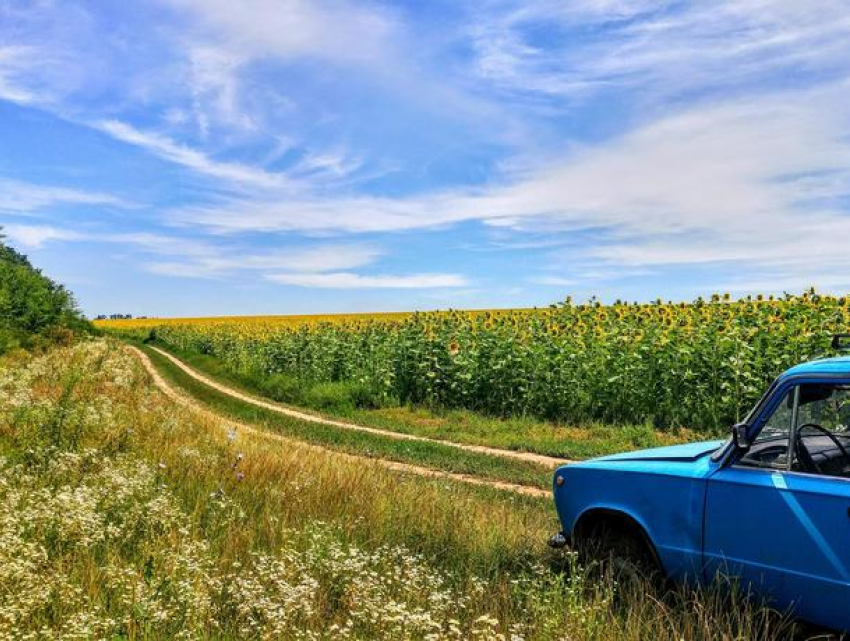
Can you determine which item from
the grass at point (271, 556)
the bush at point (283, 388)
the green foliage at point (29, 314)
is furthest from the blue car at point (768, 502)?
the green foliage at point (29, 314)

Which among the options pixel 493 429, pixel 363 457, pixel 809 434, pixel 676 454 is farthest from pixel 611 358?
pixel 809 434

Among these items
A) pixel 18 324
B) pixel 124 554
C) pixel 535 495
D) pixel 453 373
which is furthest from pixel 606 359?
pixel 18 324

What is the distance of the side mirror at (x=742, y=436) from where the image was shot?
445cm

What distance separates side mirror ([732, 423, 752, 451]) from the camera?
175 inches

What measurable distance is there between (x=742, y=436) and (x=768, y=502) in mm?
442

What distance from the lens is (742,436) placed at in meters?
4.45

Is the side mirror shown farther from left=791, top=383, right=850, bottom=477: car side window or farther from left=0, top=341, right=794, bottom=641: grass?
left=0, top=341, right=794, bottom=641: grass

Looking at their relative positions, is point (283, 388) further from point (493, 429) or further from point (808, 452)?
point (808, 452)

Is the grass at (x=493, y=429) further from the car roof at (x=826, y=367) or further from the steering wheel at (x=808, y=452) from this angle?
the car roof at (x=826, y=367)

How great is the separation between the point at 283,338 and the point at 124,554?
26313 mm

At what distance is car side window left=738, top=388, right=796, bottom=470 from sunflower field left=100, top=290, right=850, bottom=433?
10604mm

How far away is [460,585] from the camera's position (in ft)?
16.4

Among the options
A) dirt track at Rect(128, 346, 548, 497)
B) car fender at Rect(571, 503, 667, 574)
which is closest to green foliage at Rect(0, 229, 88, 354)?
dirt track at Rect(128, 346, 548, 497)

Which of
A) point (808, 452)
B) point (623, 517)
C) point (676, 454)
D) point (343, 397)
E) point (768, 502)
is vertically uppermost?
point (808, 452)
